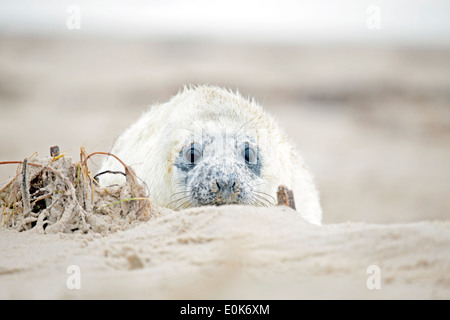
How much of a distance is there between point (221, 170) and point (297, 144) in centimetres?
956

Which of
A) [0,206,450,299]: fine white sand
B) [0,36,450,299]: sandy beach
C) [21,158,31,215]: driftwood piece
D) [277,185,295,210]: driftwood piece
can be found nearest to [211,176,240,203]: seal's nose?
[0,36,450,299]: sandy beach

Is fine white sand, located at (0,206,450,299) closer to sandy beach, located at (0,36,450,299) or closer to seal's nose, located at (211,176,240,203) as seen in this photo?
sandy beach, located at (0,36,450,299)

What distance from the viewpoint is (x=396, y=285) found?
8.79 ft

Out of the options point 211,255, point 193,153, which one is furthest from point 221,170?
point 211,255

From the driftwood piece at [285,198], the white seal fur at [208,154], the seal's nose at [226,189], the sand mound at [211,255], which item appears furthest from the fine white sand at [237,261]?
the white seal fur at [208,154]

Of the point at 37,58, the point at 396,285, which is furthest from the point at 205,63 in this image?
the point at 396,285

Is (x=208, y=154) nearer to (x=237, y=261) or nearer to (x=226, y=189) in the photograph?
(x=226, y=189)

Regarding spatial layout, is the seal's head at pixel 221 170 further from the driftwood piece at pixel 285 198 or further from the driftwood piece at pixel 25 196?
the driftwood piece at pixel 25 196

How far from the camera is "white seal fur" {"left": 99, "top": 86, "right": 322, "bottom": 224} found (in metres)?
5.03

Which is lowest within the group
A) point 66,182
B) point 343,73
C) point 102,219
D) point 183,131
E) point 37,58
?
point 102,219

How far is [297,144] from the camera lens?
1434cm

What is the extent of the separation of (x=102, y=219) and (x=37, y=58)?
55.8 feet

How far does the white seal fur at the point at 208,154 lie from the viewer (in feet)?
16.5
